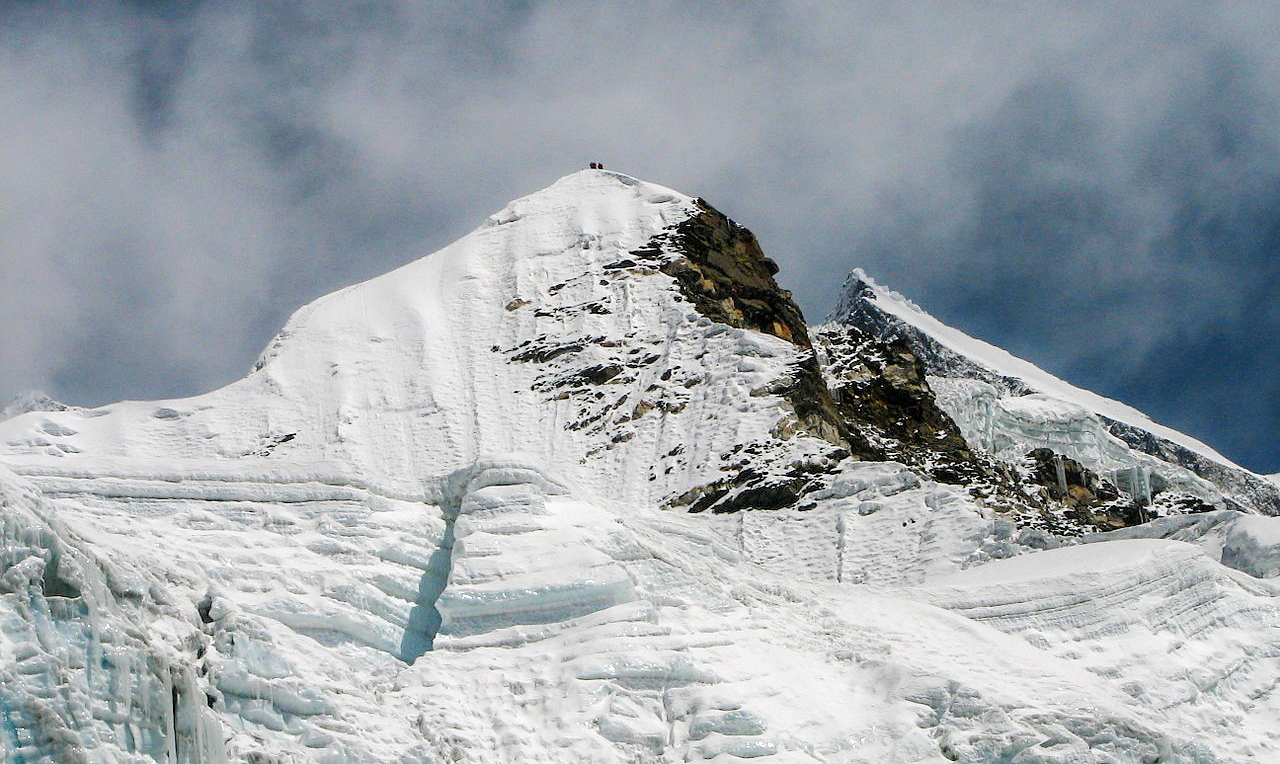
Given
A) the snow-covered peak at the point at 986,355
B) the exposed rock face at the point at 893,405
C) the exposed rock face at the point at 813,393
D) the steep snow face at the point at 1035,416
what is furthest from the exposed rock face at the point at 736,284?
the snow-covered peak at the point at 986,355

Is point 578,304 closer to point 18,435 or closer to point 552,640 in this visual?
point 18,435

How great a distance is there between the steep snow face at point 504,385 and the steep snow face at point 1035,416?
20005mm

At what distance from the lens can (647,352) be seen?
70438 millimetres

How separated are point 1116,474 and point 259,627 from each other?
221 ft

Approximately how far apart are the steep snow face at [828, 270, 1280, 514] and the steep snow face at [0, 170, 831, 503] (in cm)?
2000

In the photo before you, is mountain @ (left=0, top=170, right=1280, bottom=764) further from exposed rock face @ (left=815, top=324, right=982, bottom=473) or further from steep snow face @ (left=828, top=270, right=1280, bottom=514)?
steep snow face @ (left=828, top=270, right=1280, bottom=514)

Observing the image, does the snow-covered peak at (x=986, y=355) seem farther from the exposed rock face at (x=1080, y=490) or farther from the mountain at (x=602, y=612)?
the mountain at (x=602, y=612)

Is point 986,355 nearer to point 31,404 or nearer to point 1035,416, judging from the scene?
point 1035,416

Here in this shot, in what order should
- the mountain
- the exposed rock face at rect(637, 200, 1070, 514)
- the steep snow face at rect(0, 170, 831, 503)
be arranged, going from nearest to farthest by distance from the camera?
the mountain
the exposed rock face at rect(637, 200, 1070, 514)
the steep snow face at rect(0, 170, 831, 503)

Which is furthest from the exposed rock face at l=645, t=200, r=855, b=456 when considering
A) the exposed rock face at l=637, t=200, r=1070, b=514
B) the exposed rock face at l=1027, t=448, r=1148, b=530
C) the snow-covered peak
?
the snow-covered peak

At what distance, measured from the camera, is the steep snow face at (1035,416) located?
3541 inches

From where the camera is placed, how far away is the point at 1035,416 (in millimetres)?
92125

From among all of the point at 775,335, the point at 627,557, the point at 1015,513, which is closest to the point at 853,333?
the point at 775,335

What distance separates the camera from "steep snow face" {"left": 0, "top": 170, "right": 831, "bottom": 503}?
63.3 metres
